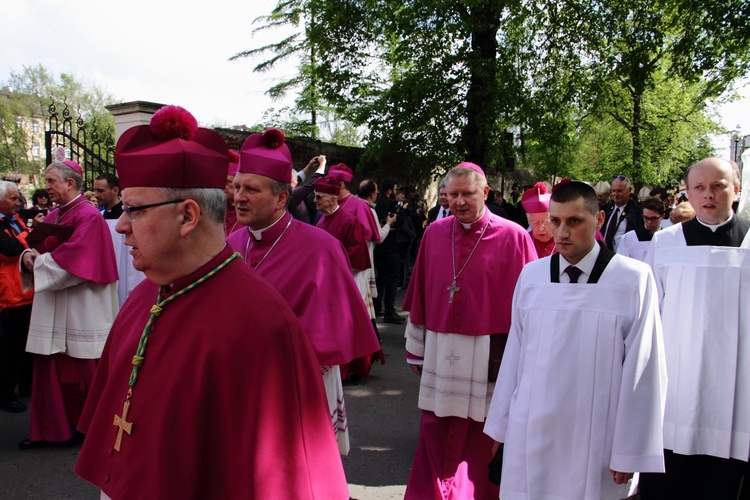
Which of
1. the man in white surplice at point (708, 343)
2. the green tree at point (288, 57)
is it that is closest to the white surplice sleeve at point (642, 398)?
the man in white surplice at point (708, 343)

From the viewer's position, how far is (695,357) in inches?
142

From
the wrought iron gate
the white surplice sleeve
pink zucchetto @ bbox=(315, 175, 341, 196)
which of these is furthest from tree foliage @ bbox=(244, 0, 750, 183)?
the white surplice sleeve

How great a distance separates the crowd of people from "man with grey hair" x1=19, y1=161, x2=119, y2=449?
0.06 feet

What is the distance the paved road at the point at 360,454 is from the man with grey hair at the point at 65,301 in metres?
0.31

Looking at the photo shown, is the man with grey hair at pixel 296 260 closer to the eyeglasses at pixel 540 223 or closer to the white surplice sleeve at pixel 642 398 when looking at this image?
the white surplice sleeve at pixel 642 398

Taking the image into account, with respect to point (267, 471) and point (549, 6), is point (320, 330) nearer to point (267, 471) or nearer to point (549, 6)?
point (267, 471)

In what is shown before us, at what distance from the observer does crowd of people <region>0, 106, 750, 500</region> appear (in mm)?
1755

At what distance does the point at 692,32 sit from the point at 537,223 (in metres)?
10.1

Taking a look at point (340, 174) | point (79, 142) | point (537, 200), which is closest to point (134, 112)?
point (79, 142)

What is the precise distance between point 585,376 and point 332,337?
1.30m

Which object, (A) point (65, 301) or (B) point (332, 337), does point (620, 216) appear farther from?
(A) point (65, 301)

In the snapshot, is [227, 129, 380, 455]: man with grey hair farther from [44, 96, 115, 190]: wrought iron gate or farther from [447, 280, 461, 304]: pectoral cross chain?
[44, 96, 115, 190]: wrought iron gate

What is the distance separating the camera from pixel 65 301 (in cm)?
539

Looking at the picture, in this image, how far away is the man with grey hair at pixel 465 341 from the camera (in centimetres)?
421
